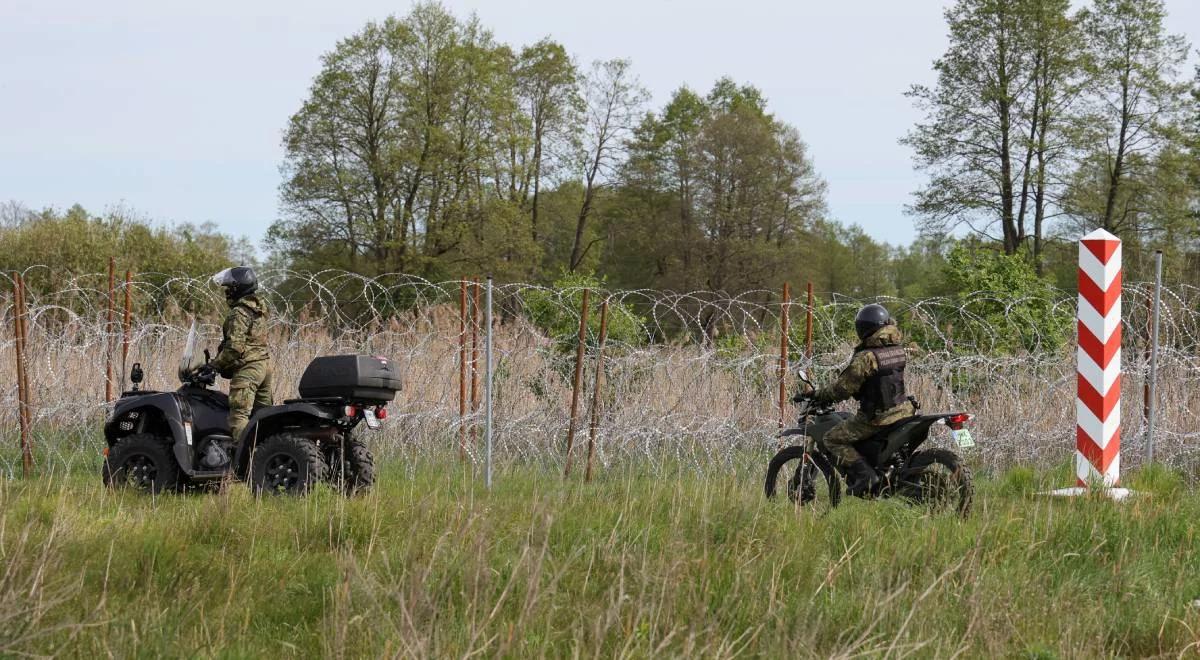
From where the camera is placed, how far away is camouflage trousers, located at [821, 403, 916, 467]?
22.1ft

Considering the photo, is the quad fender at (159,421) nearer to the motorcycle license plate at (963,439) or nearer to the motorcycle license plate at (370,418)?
the motorcycle license plate at (370,418)

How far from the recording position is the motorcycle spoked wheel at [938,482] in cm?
628

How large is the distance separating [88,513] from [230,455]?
154 cm

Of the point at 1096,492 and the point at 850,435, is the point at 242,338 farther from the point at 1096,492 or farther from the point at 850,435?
the point at 1096,492

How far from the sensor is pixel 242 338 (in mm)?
7641

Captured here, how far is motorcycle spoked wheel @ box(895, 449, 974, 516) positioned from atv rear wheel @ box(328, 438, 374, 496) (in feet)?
10.5

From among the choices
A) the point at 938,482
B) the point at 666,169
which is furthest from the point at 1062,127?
the point at 938,482

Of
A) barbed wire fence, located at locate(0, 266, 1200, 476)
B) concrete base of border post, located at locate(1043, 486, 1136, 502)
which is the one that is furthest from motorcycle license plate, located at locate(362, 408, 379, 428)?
concrete base of border post, located at locate(1043, 486, 1136, 502)

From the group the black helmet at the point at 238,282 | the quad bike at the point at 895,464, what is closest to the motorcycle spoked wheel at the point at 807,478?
the quad bike at the point at 895,464

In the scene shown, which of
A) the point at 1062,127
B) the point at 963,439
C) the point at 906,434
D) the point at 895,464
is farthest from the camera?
the point at 1062,127

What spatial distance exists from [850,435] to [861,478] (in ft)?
0.82

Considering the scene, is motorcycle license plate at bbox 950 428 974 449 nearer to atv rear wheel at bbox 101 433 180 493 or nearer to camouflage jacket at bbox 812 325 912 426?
camouflage jacket at bbox 812 325 912 426

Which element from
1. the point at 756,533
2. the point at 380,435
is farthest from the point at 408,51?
the point at 756,533

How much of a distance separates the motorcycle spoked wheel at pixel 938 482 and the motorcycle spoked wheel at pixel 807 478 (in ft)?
1.36
